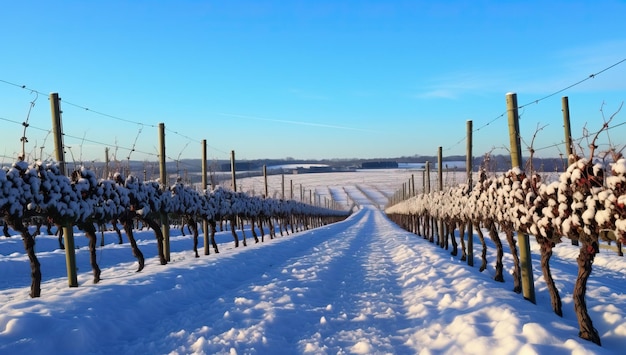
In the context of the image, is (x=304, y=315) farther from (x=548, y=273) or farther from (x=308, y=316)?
(x=548, y=273)

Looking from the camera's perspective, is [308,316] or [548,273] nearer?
[548,273]

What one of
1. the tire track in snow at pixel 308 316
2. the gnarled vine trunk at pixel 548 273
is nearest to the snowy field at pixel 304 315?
the tire track in snow at pixel 308 316

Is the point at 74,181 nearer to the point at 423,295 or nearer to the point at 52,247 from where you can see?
the point at 423,295

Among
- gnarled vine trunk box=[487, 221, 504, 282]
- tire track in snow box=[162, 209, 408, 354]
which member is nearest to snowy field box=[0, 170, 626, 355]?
tire track in snow box=[162, 209, 408, 354]

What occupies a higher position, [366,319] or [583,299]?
[583,299]

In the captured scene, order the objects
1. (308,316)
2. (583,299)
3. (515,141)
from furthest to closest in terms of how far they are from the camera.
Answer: (515,141), (308,316), (583,299)

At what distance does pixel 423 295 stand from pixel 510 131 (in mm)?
3747

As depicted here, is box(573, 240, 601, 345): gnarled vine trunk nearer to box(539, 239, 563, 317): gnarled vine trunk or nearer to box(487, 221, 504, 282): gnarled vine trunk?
box(539, 239, 563, 317): gnarled vine trunk

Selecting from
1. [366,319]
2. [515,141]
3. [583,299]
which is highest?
[515,141]

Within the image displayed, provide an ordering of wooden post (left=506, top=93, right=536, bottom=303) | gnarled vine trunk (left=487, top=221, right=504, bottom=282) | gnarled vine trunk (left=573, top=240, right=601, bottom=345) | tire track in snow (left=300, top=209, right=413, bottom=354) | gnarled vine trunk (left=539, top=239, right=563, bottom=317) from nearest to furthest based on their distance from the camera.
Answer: gnarled vine trunk (left=573, top=240, right=601, bottom=345), tire track in snow (left=300, top=209, right=413, bottom=354), gnarled vine trunk (left=539, top=239, right=563, bottom=317), wooden post (left=506, top=93, right=536, bottom=303), gnarled vine trunk (left=487, top=221, right=504, bottom=282)

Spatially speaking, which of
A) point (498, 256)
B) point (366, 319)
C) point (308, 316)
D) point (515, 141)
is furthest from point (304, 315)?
point (498, 256)

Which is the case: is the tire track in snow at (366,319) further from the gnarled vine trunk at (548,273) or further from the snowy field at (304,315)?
the gnarled vine trunk at (548,273)

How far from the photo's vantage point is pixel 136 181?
49.4 ft

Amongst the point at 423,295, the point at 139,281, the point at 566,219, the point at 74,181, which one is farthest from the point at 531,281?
the point at 74,181
